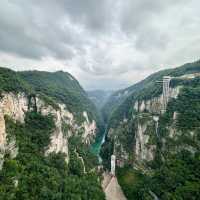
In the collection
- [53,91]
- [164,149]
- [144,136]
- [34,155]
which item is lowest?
[164,149]

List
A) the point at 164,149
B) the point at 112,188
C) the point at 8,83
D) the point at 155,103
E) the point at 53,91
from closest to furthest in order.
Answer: the point at 8,83 → the point at 164,149 → the point at 112,188 → the point at 155,103 → the point at 53,91

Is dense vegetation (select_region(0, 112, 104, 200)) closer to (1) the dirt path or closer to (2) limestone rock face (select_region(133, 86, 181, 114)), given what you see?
(1) the dirt path

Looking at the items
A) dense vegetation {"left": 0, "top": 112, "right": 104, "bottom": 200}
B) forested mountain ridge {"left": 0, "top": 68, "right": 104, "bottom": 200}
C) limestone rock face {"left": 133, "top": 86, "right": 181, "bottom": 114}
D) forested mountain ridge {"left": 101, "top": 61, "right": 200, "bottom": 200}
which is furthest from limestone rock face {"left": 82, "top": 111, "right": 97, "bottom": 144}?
dense vegetation {"left": 0, "top": 112, "right": 104, "bottom": 200}

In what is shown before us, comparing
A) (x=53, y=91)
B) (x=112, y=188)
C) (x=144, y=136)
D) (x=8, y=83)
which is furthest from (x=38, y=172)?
(x=53, y=91)

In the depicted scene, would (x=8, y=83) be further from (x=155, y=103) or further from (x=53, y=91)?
(x=155, y=103)

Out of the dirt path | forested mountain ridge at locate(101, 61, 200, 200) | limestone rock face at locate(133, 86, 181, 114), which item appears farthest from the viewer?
limestone rock face at locate(133, 86, 181, 114)

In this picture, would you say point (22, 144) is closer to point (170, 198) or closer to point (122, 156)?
point (170, 198)

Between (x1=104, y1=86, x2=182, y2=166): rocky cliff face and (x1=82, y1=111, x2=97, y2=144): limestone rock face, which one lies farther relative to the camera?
(x1=82, y1=111, x2=97, y2=144): limestone rock face
